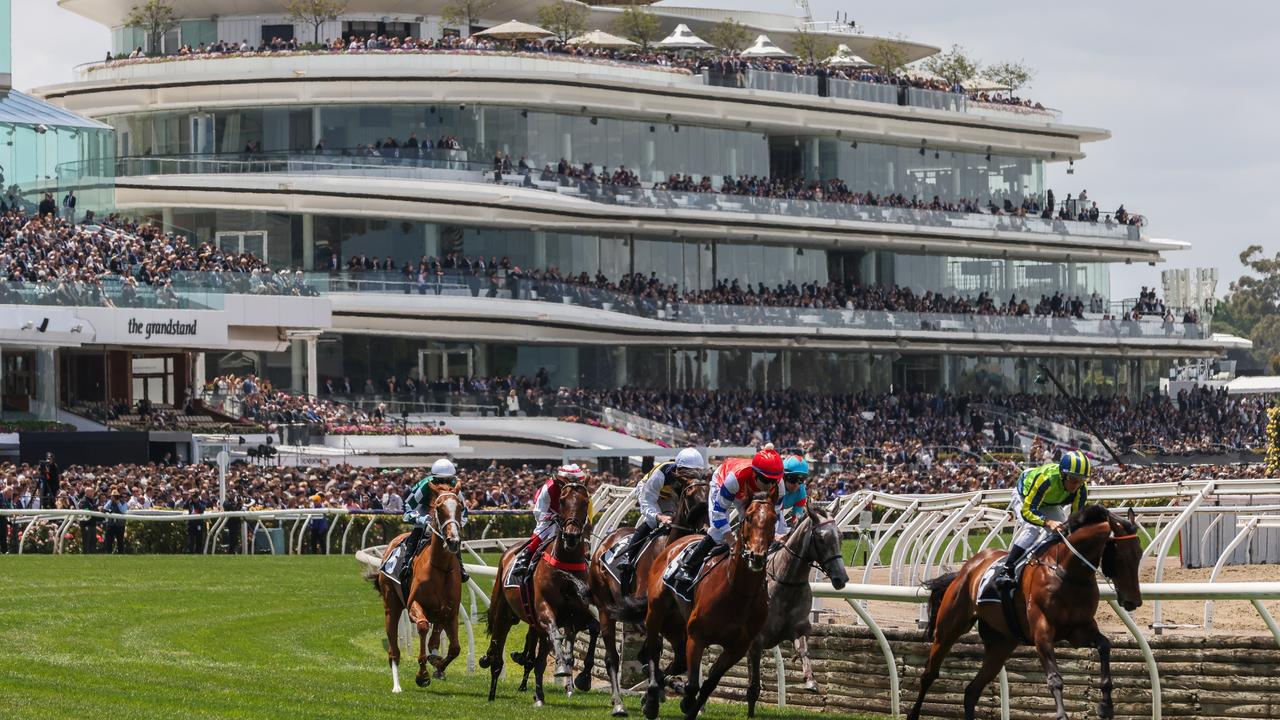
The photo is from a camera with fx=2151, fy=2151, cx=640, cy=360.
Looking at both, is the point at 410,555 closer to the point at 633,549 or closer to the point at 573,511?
the point at 573,511

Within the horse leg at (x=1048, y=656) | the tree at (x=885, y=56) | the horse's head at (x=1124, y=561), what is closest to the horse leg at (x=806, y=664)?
the horse leg at (x=1048, y=656)

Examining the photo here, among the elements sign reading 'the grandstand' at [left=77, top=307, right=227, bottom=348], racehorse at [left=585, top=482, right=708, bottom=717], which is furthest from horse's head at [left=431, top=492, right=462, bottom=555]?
sign reading 'the grandstand' at [left=77, top=307, right=227, bottom=348]

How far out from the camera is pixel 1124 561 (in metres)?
11.1

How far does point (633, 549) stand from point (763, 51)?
4309 centimetres

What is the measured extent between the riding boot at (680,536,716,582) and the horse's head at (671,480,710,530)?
2.57 feet

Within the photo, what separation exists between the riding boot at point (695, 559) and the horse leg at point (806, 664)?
138cm

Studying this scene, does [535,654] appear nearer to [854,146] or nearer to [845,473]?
[845,473]

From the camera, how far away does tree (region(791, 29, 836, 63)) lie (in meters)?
58.9

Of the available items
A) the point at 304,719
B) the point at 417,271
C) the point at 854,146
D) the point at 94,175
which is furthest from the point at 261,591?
the point at 854,146

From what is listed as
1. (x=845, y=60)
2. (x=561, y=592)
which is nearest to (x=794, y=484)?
(x=561, y=592)

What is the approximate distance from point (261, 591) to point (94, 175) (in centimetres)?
2286

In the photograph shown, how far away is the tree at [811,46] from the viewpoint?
58.9 metres

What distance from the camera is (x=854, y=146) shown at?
56375mm

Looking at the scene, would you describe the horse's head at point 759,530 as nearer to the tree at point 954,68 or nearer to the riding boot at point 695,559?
the riding boot at point 695,559
